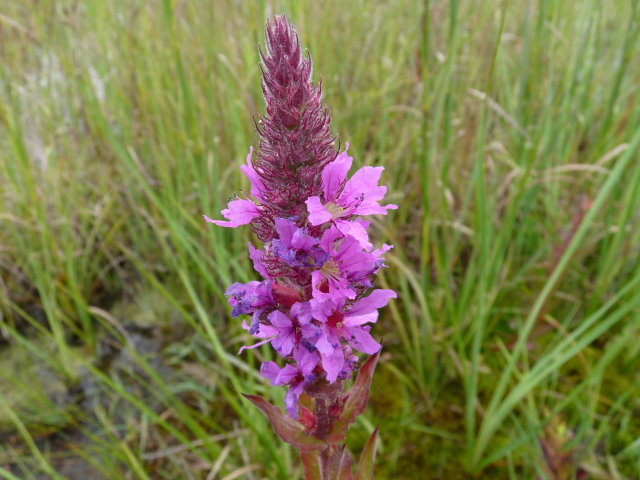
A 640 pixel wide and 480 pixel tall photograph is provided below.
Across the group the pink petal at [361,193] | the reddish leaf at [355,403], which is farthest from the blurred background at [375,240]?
the pink petal at [361,193]

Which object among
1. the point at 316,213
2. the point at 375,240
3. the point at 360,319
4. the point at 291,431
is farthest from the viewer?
the point at 375,240

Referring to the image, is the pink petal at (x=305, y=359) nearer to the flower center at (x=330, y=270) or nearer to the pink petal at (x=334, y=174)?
the flower center at (x=330, y=270)

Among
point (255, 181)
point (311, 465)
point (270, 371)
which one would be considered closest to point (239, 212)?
point (255, 181)

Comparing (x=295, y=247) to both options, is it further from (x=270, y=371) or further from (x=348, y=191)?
(x=270, y=371)

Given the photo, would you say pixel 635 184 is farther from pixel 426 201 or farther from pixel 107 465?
pixel 107 465

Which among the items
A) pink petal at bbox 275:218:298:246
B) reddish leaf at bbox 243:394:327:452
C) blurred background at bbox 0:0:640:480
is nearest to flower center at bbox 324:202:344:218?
pink petal at bbox 275:218:298:246

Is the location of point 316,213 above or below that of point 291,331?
above

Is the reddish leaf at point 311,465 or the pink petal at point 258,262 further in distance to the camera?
the reddish leaf at point 311,465
